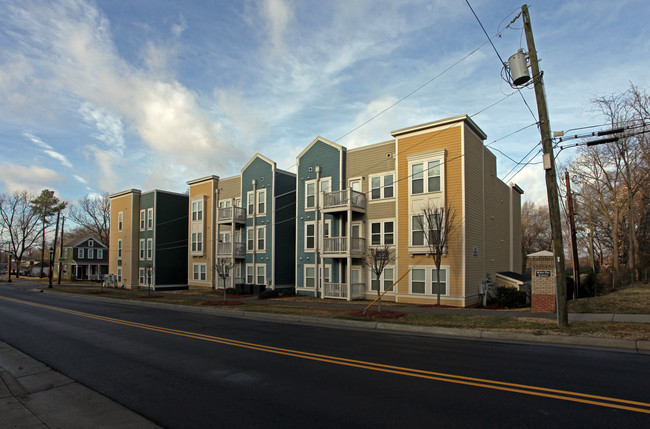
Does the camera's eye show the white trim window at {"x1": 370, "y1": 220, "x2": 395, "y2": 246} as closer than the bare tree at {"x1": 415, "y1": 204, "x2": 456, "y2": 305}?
No

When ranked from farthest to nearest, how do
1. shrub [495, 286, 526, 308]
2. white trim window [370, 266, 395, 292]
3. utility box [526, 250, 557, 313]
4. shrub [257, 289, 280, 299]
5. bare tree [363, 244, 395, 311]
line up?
shrub [257, 289, 280, 299], white trim window [370, 266, 395, 292], bare tree [363, 244, 395, 311], shrub [495, 286, 526, 308], utility box [526, 250, 557, 313]

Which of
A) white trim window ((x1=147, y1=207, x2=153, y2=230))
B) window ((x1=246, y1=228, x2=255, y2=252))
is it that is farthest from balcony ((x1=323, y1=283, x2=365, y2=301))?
white trim window ((x1=147, y1=207, x2=153, y2=230))

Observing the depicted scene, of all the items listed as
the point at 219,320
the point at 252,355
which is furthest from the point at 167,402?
the point at 219,320

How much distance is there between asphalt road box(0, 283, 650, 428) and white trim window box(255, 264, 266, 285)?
1804cm

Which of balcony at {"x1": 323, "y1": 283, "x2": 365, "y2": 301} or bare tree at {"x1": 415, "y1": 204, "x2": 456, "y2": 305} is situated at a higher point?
bare tree at {"x1": 415, "y1": 204, "x2": 456, "y2": 305}

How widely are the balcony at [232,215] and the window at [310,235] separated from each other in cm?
692

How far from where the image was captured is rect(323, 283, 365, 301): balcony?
2361 centimetres

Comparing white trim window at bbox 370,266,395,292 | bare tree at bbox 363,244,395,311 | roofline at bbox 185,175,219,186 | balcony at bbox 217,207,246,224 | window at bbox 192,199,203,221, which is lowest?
white trim window at bbox 370,266,395,292

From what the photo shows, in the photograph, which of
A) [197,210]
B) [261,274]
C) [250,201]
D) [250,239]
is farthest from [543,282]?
[197,210]

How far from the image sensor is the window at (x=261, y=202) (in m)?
30.5

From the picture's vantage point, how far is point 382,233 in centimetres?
2347

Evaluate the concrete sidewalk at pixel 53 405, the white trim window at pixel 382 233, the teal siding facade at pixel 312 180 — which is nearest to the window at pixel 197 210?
the teal siding facade at pixel 312 180

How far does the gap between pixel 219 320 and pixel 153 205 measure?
28524 mm

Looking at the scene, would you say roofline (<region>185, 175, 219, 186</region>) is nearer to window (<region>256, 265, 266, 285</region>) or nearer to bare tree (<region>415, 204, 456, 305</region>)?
window (<region>256, 265, 266, 285</region>)
